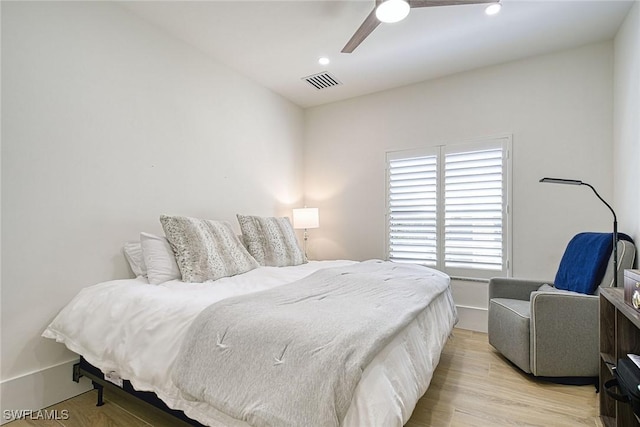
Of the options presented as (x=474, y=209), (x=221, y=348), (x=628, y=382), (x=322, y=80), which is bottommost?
(x=628, y=382)

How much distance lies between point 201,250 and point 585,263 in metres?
2.89

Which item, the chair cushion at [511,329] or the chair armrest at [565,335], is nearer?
the chair armrest at [565,335]

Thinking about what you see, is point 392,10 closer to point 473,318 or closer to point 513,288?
point 513,288

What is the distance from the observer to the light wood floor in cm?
179

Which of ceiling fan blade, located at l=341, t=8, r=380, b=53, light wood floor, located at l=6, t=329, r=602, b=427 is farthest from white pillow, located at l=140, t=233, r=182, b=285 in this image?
ceiling fan blade, located at l=341, t=8, r=380, b=53

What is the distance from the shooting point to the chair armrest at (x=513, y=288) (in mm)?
2789

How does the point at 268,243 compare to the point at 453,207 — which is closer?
the point at 268,243

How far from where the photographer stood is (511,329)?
A: 7.95 ft

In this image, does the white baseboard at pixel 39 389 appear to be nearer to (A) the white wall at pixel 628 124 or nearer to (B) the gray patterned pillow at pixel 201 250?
(B) the gray patterned pillow at pixel 201 250

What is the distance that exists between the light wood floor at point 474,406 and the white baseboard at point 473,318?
3.14 feet

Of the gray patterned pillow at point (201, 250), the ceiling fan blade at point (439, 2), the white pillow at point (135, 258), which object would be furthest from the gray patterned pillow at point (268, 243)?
the ceiling fan blade at point (439, 2)

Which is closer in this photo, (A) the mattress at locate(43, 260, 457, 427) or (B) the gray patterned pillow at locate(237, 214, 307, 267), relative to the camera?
(A) the mattress at locate(43, 260, 457, 427)

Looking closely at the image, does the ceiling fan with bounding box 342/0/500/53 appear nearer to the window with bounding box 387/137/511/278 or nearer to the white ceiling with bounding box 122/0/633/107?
the white ceiling with bounding box 122/0/633/107

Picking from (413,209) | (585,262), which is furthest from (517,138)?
(585,262)
